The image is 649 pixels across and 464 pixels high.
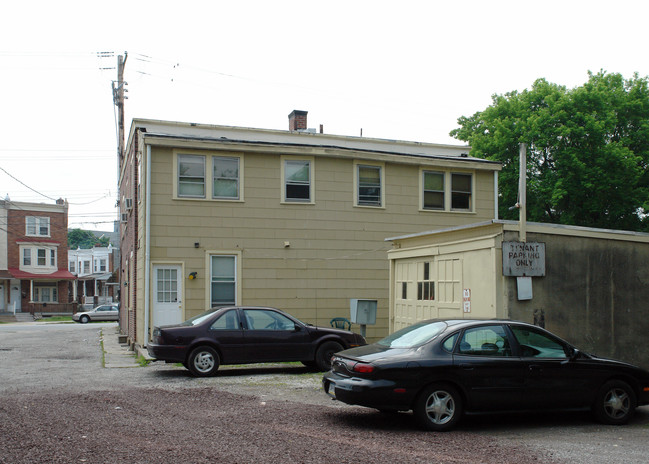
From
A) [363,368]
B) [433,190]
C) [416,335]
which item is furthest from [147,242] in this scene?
[363,368]

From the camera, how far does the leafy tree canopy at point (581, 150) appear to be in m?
30.2

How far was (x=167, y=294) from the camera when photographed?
55.5 ft

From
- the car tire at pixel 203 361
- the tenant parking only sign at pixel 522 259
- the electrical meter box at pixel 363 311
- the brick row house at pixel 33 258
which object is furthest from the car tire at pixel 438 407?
the brick row house at pixel 33 258

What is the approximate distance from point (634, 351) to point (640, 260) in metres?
1.73

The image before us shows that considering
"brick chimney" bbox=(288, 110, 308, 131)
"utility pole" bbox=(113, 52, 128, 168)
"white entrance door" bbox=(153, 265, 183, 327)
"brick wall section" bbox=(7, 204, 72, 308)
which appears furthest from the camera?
"brick wall section" bbox=(7, 204, 72, 308)

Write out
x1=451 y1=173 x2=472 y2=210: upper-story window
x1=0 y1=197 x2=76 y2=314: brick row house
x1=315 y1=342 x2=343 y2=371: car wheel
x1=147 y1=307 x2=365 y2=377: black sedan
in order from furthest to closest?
x1=0 y1=197 x2=76 y2=314: brick row house
x1=451 y1=173 x2=472 y2=210: upper-story window
x1=315 y1=342 x2=343 y2=371: car wheel
x1=147 y1=307 x2=365 y2=377: black sedan

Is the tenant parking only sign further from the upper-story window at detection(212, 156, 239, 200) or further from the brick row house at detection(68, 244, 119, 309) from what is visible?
the brick row house at detection(68, 244, 119, 309)

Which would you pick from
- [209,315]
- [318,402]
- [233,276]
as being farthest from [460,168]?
[318,402]

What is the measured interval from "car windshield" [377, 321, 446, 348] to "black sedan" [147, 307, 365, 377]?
14.2ft

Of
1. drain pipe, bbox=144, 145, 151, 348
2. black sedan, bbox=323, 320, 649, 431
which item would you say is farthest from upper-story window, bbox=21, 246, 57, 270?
black sedan, bbox=323, 320, 649, 431

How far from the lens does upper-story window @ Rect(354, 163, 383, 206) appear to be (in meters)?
19.1

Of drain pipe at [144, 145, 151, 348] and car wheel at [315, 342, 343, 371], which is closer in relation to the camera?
car wheel at [315, 342, 343, 371]

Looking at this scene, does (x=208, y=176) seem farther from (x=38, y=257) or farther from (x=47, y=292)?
(x=47, y=292)

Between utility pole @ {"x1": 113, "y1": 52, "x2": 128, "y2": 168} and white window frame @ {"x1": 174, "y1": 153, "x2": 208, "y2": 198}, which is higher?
utility pole @ {"x1": 113, "y1": 52, "x2": 128, "y2": 168}
